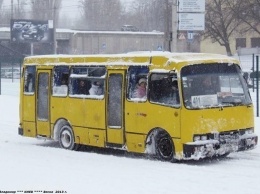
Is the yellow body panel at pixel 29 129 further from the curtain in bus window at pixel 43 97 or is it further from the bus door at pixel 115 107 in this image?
the bus door at pixel 115 107

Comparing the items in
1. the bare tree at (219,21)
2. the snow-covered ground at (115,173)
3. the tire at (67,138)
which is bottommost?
the snow-covered ground at (115,173)

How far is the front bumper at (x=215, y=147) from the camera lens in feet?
43.0

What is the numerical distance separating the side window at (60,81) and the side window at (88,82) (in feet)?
0.75

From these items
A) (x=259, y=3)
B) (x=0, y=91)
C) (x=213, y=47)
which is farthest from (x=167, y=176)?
(x=213, y=47)

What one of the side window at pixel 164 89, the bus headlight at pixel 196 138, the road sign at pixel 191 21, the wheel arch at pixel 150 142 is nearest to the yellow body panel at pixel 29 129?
the wheel arch at pixel 150 142

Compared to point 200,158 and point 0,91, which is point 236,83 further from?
point 0,91

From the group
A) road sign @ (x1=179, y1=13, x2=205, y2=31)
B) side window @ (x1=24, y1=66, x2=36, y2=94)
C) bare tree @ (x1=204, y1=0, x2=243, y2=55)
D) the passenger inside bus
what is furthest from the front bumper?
bare tree @ (x1=204, y1=0, x2=243, y2=55)

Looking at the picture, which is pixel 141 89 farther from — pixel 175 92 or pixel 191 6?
pixel 191 6

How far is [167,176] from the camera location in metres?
11.8

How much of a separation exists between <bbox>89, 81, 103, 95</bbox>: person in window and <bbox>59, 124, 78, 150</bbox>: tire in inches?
48.2

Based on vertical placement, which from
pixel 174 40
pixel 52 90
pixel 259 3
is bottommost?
pixel 52 90

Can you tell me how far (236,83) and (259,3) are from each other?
43223 mm

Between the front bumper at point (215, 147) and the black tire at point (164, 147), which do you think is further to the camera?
the black tire at point (164, 147)

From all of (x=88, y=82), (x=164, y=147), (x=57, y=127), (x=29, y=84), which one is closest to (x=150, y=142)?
(x=164, y=147)
